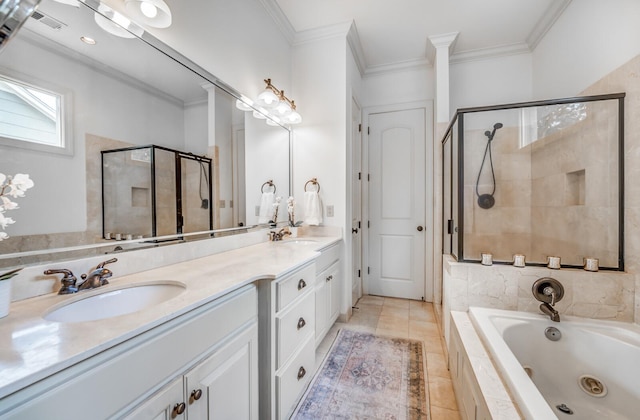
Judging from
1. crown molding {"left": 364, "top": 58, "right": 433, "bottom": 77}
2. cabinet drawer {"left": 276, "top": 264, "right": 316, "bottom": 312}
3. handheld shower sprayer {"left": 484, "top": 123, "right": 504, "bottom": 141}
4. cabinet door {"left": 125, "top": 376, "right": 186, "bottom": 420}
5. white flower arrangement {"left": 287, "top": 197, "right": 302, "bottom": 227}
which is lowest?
cabinet door {"left": 125, "top": 376, "right": 186, "bottom": 420}

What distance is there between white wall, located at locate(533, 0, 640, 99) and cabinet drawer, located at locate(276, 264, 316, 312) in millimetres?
2281

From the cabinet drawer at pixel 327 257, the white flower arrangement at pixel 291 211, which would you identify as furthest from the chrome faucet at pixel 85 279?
the white flower arrangement at pixel 291 211

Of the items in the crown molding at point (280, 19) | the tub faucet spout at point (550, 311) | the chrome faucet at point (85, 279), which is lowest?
the tub faucet spout at point (550, 311)

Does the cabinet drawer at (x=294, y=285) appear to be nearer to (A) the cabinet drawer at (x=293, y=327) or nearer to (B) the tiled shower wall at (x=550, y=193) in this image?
(A) the cabinet drawer at (x=293, y=327)

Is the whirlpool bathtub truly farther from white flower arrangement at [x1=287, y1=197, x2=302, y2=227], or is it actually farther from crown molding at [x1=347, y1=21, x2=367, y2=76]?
crown molding at [x1=347, y1=21, x2=367, y2=76]

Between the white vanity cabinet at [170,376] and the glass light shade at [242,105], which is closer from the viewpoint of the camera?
the white vanity cabinet at [170,376]

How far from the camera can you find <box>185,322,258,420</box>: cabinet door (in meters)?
0.85

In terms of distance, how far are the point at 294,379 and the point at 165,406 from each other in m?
0.84

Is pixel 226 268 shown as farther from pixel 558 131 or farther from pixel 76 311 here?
pixel 558 131

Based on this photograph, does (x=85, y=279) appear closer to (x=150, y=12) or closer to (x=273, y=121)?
(x=150, y=12)

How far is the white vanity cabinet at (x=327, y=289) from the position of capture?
1.96 meters

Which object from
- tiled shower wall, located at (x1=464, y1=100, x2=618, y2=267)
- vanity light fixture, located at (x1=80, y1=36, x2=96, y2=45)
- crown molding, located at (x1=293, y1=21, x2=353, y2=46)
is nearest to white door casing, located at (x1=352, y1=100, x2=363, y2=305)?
crown molding, located at (x1=293, y1=21, x2=353, y2=46)

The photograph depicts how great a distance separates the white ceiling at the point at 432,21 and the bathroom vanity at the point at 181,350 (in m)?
2.22

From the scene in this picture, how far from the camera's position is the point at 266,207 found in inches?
90.2
